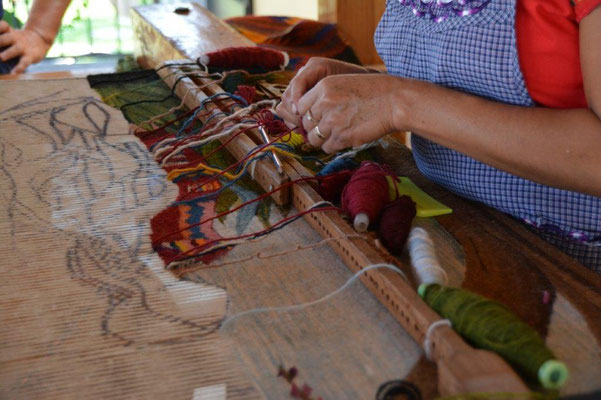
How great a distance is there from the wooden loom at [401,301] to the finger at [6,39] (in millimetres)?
1456

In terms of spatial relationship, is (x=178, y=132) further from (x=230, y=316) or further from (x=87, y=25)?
(x=87, y=25)

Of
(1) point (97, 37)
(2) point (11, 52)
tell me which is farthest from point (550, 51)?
(1) point (97, 37)

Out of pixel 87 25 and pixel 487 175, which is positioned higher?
pixel 487 175

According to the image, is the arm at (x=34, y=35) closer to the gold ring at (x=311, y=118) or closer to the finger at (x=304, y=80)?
the finger at (x=304, y=80)

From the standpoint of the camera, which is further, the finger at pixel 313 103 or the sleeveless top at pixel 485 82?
the finger at pixel 313 103

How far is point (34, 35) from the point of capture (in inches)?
99.1

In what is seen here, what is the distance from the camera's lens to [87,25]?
16.8 feet

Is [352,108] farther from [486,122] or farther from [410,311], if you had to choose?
[410,311]

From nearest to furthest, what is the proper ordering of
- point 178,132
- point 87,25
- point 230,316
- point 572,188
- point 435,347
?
1. point 435,347
2. point 230,316
3. point 572,188
4. point 178,132
5. point 87,25

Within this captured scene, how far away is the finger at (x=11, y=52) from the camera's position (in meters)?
→ 2.41

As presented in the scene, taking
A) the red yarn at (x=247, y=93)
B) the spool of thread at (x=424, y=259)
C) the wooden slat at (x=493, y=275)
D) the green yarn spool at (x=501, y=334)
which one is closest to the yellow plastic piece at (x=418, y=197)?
the wooden slat at (x=493, y=275)

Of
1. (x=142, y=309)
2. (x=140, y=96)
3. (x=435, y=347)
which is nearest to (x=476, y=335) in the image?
(x=435, y=347)

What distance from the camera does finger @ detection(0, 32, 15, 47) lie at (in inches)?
94.3

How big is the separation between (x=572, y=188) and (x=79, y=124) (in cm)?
117
